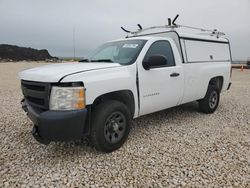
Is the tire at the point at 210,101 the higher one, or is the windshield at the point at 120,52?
the windshield at the point at 120,52

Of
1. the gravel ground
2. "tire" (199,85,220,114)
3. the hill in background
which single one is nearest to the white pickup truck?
"tire" (199,85,220,114)

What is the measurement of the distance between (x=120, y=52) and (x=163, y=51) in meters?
0.92

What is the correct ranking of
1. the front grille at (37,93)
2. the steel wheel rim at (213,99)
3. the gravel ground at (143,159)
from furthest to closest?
the steel wheel rim at (213,99), the front grille at (37,93), the gravel ground at (143,159)

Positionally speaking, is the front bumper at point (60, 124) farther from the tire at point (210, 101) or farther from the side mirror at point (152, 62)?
the tire at point (210, 101)

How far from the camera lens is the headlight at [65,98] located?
3.12 metres

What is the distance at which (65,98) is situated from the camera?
3.13 metres

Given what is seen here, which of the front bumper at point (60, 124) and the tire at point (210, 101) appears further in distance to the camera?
the tire at point (210, 101)

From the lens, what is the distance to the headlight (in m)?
3.12

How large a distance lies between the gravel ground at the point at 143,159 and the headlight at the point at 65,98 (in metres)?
0.88

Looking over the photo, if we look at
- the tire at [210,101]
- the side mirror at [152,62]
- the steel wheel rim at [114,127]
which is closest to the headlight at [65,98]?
the steel wheel rim at [114,127]

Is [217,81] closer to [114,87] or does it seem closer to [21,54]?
[114,87]

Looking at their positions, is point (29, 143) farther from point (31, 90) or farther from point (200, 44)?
point (200, 44)

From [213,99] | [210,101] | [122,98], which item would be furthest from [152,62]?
[213,99]

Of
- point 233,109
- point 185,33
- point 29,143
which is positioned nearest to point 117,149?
point 29,143
